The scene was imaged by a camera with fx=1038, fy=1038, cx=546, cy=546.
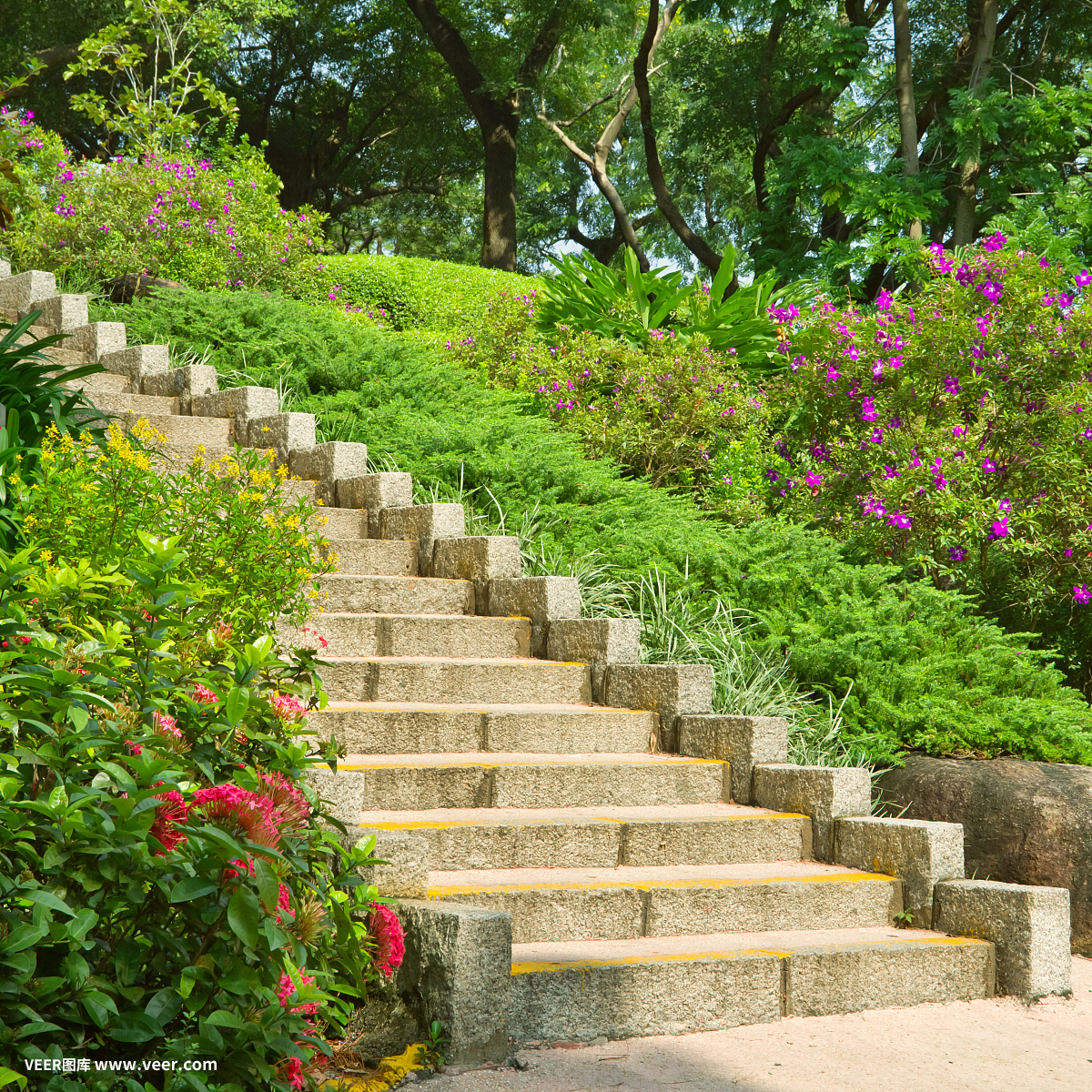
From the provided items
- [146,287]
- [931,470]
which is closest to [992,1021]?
[931,470]

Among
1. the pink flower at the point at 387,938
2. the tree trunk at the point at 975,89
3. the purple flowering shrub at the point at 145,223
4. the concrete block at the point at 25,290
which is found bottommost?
the pink flower at the point at 387,938

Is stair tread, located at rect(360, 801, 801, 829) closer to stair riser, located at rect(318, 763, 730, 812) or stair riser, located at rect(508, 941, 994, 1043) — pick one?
stair riser, located at rect(318, 763, 730, 812)

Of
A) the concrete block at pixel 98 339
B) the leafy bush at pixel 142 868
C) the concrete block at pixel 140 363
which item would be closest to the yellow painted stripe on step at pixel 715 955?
the leafy bush at pixel 142 868

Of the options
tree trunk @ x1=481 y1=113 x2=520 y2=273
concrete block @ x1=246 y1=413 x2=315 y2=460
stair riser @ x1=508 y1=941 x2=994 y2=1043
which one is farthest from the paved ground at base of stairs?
tree trunk @ x1=481 y1=113 x2=520 y2=273

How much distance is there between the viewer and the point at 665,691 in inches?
187

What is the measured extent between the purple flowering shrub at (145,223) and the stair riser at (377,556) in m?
4.55

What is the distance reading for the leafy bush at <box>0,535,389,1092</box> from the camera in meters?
1.95

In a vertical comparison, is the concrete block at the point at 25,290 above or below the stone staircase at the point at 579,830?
above

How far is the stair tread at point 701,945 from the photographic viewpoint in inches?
126

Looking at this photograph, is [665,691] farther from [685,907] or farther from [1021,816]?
[1021,816]

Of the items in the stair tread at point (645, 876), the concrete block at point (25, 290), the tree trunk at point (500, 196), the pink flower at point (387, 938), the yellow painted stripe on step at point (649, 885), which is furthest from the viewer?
the tree trunk at point (500, 196)

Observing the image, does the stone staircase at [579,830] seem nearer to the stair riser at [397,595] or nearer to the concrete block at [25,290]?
the stair riser at [397,595]

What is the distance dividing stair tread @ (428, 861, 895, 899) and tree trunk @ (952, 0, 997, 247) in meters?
9.31

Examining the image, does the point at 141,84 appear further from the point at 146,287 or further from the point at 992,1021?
the point at 992,1021
